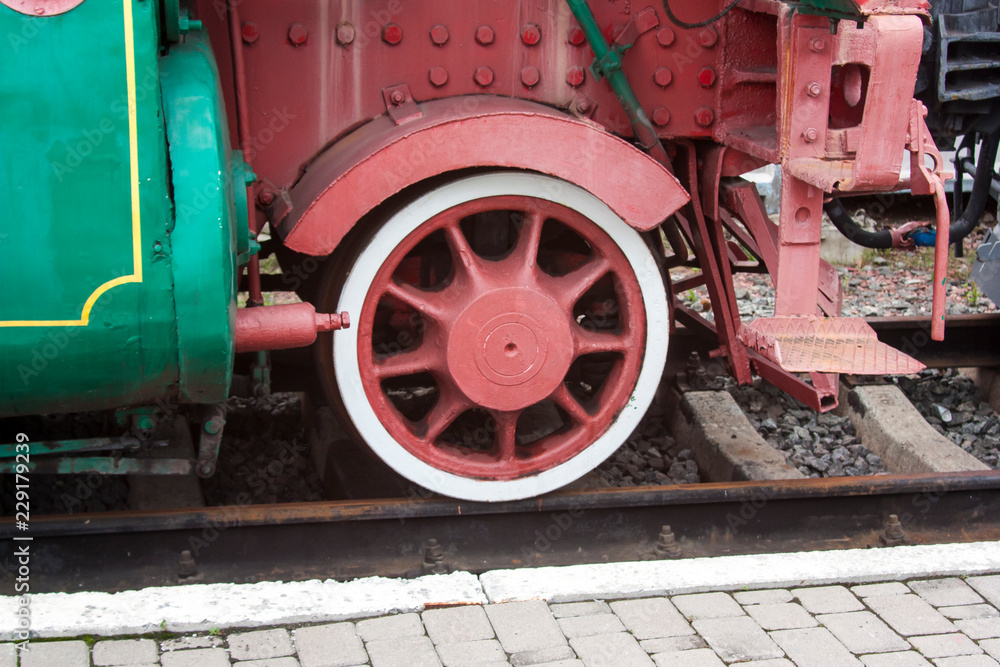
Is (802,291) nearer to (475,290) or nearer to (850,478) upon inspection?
(850,478)

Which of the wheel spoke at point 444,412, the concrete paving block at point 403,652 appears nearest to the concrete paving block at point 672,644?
the concrete paving block at point 403,652

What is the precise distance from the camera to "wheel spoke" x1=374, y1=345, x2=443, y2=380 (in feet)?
9.99

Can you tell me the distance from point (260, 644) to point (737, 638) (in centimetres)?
127

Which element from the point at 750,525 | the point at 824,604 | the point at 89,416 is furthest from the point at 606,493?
the point at 89,416

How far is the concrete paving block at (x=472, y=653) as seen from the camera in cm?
258

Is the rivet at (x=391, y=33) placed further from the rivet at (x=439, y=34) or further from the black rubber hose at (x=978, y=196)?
the black rubber hose at (x=978, y=196)

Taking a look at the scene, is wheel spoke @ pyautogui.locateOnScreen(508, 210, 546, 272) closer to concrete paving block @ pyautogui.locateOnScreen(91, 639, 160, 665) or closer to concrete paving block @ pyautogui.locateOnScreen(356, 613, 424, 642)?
concrete paving block @ pyautogui.locateOnScreen(356, 613, 424, 642)

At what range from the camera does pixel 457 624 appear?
273cm

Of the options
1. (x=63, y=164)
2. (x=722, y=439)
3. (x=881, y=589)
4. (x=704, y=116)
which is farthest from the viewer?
(x=722, y=439)

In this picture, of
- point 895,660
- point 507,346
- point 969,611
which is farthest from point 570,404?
point 969,611

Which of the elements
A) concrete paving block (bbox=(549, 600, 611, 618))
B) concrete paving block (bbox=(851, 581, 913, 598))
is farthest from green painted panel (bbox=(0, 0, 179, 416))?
concrete paving block (bbox=(851, 581, 913, 598))

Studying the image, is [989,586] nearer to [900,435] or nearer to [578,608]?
[900,435]

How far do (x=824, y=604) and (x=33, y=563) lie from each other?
7.34 ft

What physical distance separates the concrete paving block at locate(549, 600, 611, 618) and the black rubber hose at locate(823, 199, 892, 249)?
82.6 inches
